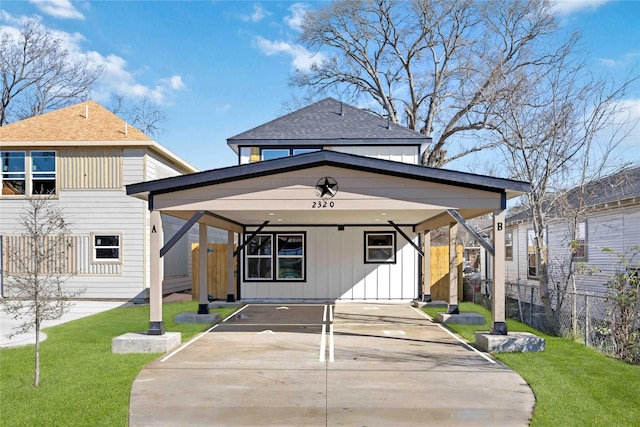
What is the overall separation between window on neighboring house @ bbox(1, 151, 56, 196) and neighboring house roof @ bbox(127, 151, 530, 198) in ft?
31.5

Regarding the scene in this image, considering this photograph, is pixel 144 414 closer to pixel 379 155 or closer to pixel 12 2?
pixel 379 155

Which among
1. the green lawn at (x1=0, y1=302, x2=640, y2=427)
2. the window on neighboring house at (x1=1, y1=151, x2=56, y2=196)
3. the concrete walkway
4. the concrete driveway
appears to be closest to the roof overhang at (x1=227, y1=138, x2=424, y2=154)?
the window on neighboring house at (x1=1, y1=151, x2=56, y2=196)

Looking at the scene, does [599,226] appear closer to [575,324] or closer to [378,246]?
[575,324]

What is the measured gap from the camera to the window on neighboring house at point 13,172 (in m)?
17.0

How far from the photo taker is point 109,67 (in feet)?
106

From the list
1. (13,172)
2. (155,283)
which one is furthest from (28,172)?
(155,283)

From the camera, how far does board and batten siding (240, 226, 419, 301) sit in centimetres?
1606

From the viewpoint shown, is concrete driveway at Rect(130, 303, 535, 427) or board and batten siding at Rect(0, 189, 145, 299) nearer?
concrete driveway at Rect(130, 303, 535, 427)

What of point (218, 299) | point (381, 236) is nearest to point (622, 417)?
point (381, 236)

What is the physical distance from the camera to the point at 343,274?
16.2 metres

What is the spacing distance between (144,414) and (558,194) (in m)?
10.2

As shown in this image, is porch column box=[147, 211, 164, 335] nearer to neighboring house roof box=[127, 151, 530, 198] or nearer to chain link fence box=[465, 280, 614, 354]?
neighboring house roof box=[127, 151, 530, 198]

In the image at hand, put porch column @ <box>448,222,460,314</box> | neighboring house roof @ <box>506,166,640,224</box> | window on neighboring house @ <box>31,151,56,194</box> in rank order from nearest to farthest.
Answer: neighboring house roof @ <box>506,166,640,224</box> → porch column @ <box>448,222,460,314</box> → window on neighboring house @ <box>31,151,56,194</box>

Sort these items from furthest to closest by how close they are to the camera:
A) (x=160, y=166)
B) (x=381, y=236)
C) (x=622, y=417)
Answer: (x=160, y=166) → (x=381, y=236) → (x=622, y=417)
